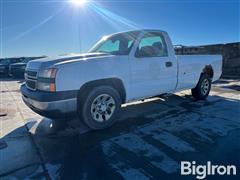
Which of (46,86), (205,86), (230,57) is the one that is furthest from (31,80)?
(230,57)

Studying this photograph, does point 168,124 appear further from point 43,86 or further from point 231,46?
point 231,46

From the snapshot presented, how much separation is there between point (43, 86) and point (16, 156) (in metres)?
1.18

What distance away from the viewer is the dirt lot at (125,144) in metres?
2.93

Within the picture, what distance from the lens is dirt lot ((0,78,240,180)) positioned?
293 centimetres

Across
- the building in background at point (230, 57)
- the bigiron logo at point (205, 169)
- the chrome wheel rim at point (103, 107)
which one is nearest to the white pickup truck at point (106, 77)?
the chrome wheel rim at point (103, 107)

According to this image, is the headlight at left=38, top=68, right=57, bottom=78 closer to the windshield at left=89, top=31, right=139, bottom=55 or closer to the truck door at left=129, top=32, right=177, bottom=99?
the windshield at left=89, top=31, right=139, bottom=55

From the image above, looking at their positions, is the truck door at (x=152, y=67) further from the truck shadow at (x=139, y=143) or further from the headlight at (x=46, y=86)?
the headlight at (x=46, y=86)

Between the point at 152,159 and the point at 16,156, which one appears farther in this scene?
the point at 16,156

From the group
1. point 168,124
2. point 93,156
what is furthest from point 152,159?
point 168,124

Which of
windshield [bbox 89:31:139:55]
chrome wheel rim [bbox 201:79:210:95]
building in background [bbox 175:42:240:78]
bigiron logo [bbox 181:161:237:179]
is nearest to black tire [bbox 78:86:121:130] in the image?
windshield [bbox 89:31:139:55]

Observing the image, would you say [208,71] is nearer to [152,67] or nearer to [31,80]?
[152,67]

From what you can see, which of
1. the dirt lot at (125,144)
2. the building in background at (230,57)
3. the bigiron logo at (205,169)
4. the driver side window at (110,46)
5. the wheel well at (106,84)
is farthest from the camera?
the building in background at (230,57)

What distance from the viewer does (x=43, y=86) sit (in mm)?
3811

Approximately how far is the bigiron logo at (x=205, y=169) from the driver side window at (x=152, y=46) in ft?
8.02
